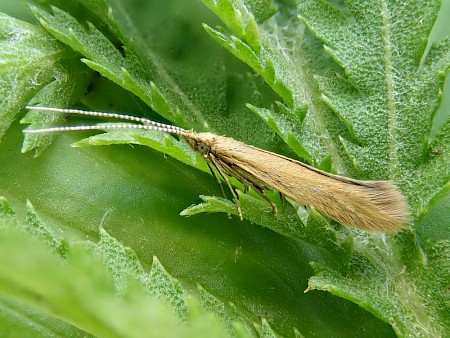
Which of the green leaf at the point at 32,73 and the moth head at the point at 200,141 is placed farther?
the moth head at the point at 200,141

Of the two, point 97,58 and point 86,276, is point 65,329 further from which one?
point 97,58

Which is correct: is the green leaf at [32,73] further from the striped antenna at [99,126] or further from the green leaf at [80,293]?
the green leaf at [80,293]

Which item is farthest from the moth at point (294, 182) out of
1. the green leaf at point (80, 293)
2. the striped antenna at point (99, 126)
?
the green leaf at point (80, 293)

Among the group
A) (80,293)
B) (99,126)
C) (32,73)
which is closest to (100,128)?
(99,126)

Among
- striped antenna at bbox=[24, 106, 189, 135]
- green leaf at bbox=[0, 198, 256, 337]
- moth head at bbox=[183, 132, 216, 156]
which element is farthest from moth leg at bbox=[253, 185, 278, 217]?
green leaf at bbox=[0, 198, 256, 337]

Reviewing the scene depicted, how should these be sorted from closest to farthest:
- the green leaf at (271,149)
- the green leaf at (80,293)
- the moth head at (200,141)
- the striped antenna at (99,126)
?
the green leaf at (80,293) < the green leaf at (271,149) < the striped antenna at (99,126) < the moth head at (200,141)

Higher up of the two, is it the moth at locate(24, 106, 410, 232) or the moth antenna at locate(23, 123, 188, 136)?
the moth at locate(24, 106, 410, 232)

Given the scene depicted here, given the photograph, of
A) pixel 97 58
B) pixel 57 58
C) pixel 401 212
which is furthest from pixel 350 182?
pixel 57 58

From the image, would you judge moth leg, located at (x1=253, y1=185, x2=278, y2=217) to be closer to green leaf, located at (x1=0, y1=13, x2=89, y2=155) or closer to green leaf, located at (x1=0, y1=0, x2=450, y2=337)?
green leaf, located at (x1=0, y1=0, x2=450, y2=337)

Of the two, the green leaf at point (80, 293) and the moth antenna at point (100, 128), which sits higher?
the green leaf at point (80, 293)
